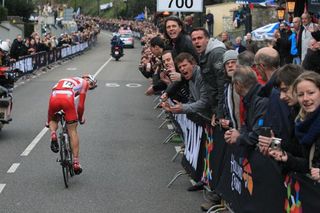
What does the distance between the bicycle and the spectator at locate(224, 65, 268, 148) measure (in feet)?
10.6

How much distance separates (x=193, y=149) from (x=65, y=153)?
1.85 meters

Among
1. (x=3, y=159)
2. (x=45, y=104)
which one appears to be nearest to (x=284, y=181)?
(x=3, y=159)

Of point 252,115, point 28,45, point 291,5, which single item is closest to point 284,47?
point 291,5

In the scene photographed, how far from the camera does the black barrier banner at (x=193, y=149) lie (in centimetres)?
871

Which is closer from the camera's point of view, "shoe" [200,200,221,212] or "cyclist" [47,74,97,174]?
"shoe" [200,200,221,212]

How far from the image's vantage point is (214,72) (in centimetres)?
868

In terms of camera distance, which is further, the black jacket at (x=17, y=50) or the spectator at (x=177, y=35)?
the black jacket at (x=17, y=50)

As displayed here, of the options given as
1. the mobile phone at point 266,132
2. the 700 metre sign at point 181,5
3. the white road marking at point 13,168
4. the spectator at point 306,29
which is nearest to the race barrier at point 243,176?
the mobile phone at point 266,132

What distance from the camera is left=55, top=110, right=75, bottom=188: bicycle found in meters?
9.25

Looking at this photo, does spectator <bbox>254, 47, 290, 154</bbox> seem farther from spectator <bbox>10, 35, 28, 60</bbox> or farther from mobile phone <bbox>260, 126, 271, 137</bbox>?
spectator <bbox>10, 35, 28, 60</bbox>

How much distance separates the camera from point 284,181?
5.18 metres

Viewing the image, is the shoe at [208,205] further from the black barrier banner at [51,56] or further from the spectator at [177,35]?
the black barrier banner at [51,56]

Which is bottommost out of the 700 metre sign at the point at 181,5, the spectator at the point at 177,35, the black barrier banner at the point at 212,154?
the black barrier banner at the point at 212,154

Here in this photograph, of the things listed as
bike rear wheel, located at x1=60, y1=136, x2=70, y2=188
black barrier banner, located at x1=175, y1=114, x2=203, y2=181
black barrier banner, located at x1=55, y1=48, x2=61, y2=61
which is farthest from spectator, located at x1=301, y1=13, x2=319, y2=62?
black barrier banner, located at x1=55, y1=48, x2=61, y2=61
